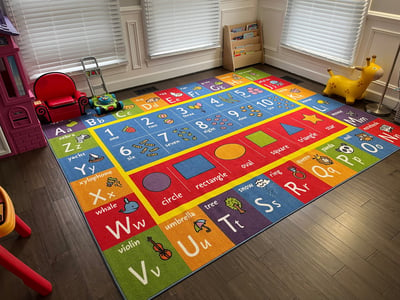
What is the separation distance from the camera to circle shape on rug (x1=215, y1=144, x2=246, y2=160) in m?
2.96

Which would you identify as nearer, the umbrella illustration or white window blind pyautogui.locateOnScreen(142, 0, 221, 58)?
the umbrella illustration

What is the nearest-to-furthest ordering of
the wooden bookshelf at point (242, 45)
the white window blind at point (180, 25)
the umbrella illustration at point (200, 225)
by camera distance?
the umbrella illustration at point (200, 225)
the white window blind at point (180, 25)
the wooden bookshelf at point (242, 45)

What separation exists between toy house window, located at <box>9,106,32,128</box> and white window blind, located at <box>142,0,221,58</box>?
6.55 feet

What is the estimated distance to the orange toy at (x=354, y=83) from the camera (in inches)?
143

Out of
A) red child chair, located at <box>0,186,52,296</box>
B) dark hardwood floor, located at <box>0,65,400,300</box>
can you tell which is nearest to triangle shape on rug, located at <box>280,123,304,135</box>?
dark hardwood floor, located at <box>0,65,400,300</box>

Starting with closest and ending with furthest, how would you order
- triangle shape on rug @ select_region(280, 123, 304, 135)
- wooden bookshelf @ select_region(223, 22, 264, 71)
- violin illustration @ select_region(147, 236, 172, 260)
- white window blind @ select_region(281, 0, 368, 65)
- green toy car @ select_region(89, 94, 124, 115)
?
violin illustration @ select_region(147, 236, 172, 260), triangle shape on rug @ select_region(280, 123, 304, 135), green toy car @ select_region(89, 94, 124, 115), white window blind @ select_region(281, 0, 368, 65), wooden bookshelf @ select_region(223, 22, 264, 71)

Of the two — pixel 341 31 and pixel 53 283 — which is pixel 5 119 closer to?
pixel 53 283

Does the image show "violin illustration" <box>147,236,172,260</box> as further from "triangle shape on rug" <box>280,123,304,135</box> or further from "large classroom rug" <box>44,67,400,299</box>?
"triangle shape on rug" <box>280,123,304,135</box>

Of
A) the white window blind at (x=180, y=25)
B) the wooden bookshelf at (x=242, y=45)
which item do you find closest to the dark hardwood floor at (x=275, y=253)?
the white window blind at (x=180, y=25)

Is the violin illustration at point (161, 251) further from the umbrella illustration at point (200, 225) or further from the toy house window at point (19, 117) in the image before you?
the toy house window at point (19, 117)

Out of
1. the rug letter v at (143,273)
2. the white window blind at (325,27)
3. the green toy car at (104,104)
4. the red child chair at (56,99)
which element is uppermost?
the white window blind at (325,27)

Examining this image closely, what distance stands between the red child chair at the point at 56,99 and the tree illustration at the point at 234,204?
2259 millimetres

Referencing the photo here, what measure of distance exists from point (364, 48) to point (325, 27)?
66 centimetres

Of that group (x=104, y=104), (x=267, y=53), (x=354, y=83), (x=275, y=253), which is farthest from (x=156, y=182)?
(x=267, y=53)
